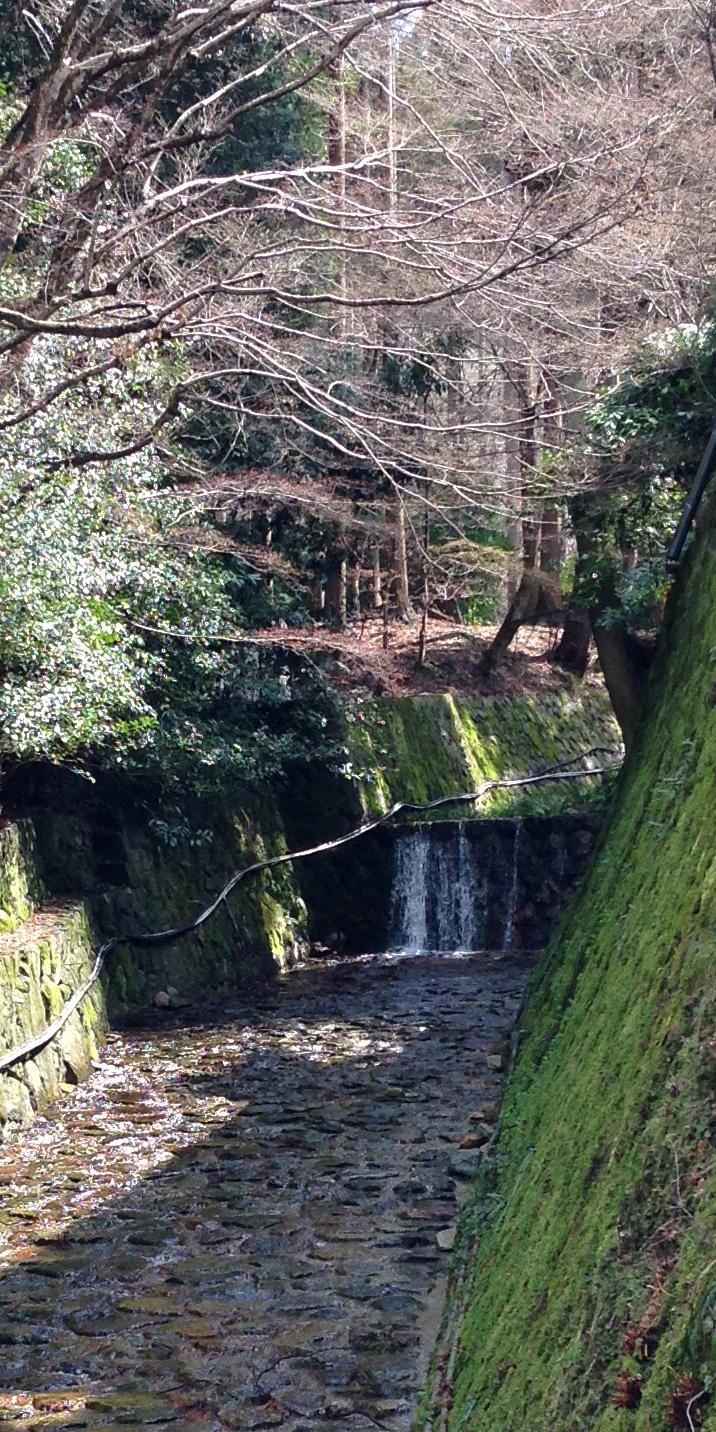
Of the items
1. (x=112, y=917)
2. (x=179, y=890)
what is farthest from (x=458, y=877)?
(x=112, y=917)

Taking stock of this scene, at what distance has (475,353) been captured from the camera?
21.1 metres

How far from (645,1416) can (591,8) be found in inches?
485

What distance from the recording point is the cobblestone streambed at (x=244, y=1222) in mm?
6270

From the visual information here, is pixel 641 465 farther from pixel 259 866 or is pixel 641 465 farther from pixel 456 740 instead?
pixel 456 740

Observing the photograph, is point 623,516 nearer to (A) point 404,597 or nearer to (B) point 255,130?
(B) point 255,130

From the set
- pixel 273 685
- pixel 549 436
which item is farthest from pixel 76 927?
pixel 549 436

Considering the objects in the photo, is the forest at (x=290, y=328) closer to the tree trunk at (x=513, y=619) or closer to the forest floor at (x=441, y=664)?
the forest floor at (x=441, y=664)

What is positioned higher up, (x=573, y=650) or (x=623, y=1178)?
(x=573, y=650)

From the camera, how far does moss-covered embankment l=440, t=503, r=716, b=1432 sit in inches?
119

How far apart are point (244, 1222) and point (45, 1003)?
4.11m

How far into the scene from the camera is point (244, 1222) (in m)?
8.38

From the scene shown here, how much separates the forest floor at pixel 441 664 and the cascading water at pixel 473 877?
2963 millimetres

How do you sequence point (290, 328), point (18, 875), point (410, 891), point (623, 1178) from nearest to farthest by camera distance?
point (623, 1178) → point (290, 328) → point (18, 875) → point (410, 891)

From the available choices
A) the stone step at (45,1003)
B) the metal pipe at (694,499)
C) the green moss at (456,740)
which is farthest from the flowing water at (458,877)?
the metal pipe at (694,499)
